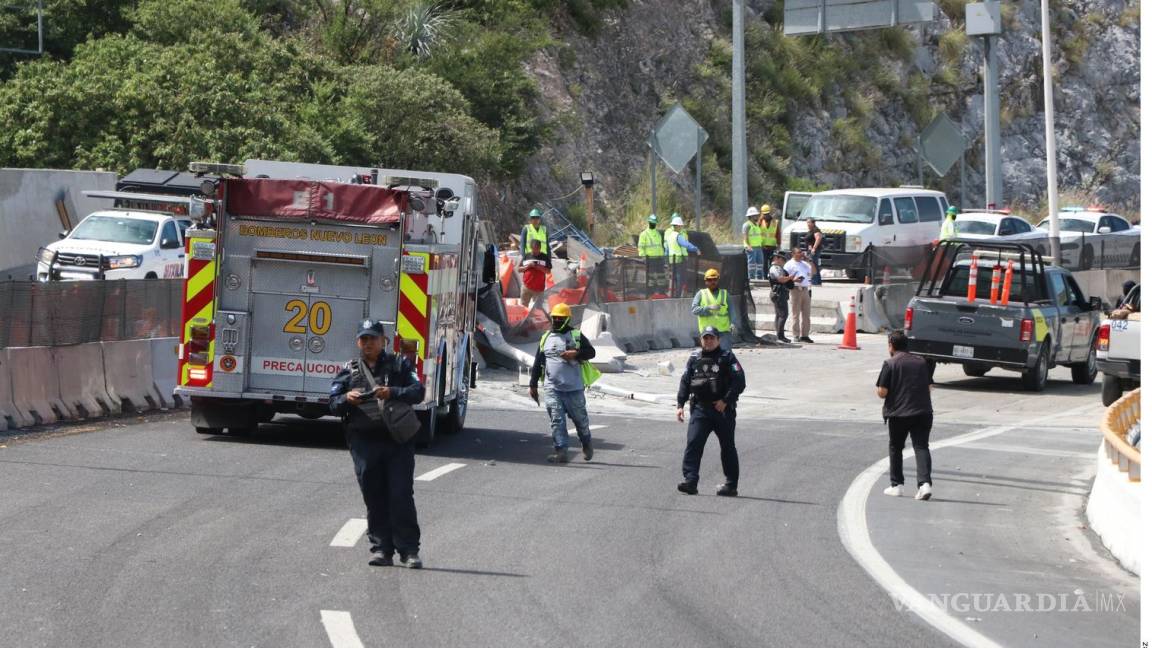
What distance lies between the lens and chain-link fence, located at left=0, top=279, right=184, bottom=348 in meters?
17.3

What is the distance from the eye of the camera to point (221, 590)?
372 inches

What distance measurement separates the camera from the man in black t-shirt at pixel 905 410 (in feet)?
47.5

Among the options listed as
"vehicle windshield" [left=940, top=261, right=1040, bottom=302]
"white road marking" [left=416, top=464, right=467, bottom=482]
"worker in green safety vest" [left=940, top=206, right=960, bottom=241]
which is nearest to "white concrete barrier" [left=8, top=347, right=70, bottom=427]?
"white road marking" [left=416, top=464, right=467, bottom=482]

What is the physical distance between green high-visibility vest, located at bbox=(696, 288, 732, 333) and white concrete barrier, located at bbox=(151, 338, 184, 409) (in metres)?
6.75

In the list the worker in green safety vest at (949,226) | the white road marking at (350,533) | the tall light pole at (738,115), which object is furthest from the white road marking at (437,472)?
the worker in green safety vest at (949,226)

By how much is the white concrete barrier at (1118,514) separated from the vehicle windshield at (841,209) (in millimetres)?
25702

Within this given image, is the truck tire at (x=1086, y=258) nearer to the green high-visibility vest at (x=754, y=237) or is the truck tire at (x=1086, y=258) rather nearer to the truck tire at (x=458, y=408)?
the green high-visibility vest at (x=754, y=237)

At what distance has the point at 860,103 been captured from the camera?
195 feet

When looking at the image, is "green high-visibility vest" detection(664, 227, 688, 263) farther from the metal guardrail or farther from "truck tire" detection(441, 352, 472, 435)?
the metal guardrail

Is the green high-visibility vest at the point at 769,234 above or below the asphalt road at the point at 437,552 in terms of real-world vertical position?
above

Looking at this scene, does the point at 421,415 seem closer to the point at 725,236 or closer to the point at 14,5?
the point at 14,5

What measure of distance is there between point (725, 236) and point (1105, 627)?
122 ft

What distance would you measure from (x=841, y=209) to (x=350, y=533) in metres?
29.0

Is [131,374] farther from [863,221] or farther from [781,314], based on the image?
[863,221]
